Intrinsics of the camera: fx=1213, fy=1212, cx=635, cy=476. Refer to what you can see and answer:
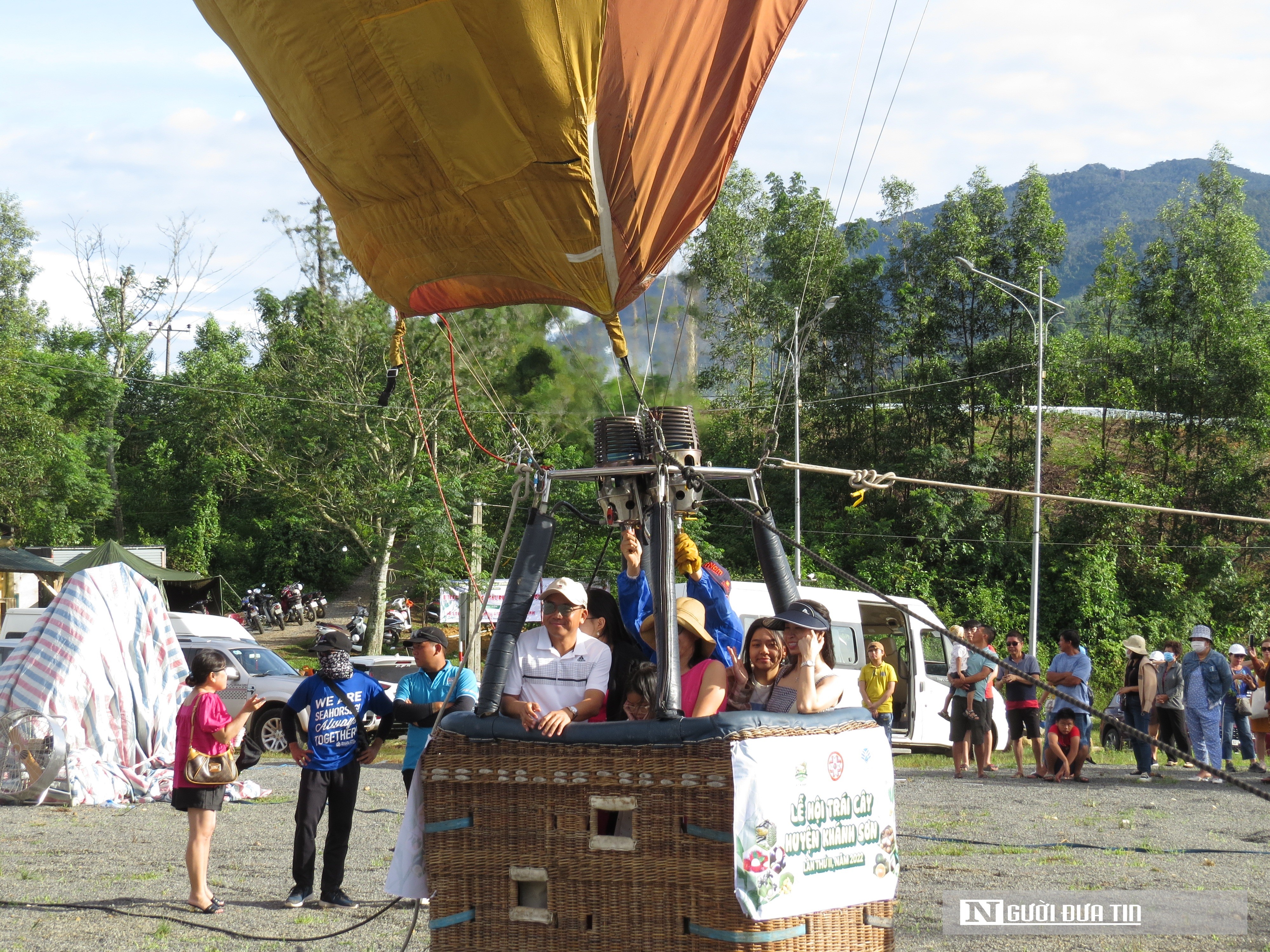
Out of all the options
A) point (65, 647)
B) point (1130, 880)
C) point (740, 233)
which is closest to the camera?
point (1130, 880)

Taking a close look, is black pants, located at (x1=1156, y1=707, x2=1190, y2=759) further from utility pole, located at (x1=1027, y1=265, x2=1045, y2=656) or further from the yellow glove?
utility pole, located at (x1=1027, y1=265, x2=1045, y2=656)

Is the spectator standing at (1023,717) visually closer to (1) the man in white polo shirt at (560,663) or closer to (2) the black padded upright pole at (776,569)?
(2) the black padded upright pole at (776,569)

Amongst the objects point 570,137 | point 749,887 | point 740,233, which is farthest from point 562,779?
point 740,233

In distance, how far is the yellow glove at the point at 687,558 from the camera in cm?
536

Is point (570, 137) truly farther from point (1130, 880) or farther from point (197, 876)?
point (1130, 880)

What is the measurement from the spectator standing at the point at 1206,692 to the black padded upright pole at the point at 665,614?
8.56 meters

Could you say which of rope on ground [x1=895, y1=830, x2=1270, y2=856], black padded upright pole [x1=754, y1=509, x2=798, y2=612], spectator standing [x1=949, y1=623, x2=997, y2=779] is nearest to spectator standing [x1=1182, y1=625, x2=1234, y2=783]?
spectator standing [x1=949, y1=623, x2=997, y2=779]

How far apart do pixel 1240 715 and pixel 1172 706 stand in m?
2.24

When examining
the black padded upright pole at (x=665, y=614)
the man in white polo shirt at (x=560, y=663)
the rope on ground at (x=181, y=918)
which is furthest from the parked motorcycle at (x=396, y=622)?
the black padded upright pole at (x=665, y=614)

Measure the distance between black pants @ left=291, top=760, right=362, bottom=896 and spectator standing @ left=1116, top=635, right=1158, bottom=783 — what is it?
7.97 metres

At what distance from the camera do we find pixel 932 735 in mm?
14844

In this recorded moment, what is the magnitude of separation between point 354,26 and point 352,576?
37.6 meters

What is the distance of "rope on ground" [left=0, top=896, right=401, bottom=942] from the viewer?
5539 mm

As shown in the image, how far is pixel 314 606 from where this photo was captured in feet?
115
